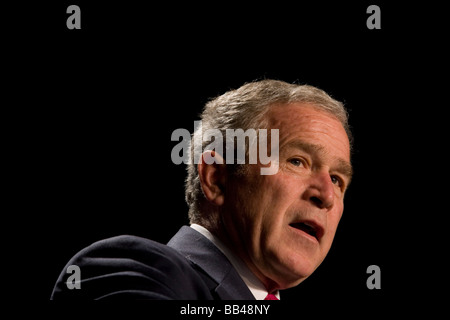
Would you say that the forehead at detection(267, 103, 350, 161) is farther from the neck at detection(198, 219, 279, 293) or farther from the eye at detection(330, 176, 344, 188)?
the neck at detection(198, 219, 279, 293)

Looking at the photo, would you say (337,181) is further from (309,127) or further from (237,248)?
(237,248)

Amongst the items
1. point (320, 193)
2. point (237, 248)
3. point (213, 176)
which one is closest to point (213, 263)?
point (237, 248)

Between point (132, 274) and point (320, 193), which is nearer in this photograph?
point (132, 274)

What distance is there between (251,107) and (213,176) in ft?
1.10

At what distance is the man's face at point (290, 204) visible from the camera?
6.88 feet

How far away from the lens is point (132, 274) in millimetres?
1641

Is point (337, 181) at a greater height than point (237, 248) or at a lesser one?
greater

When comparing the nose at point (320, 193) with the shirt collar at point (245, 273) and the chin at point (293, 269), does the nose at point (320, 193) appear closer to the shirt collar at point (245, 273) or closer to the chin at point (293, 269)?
the chin at point (293, 269)

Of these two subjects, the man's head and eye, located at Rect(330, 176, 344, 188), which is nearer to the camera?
the man's head

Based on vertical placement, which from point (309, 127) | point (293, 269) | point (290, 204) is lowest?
point (293, 269)

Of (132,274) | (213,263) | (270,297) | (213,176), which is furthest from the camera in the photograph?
(213,176)

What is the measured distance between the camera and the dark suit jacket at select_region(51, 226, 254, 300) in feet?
5.34

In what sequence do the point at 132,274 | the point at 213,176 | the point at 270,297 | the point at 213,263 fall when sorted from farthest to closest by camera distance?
the point at 213,176 < the point at 270,297 < the point at 213,263 < the point at 132,274

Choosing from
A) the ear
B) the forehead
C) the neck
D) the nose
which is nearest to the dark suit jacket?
the neck
